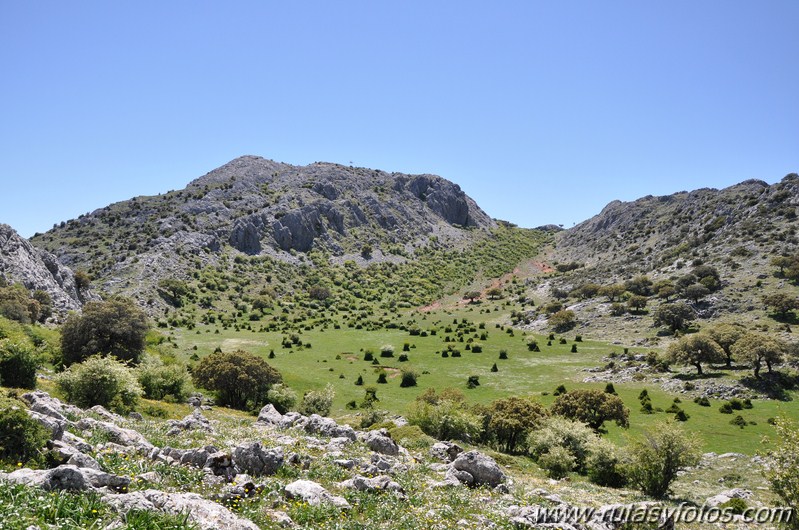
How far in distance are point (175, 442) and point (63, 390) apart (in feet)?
59.8

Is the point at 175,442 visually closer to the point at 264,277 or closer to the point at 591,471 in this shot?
the point at 591,471

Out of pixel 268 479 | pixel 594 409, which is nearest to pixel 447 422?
pixel 594 409

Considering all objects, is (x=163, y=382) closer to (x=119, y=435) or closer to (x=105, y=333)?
(x=105, y=333)

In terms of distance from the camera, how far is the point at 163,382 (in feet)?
152

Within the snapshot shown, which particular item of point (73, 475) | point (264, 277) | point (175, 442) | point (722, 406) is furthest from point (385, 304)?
point (73, 475)

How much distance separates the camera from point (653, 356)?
75.3 meters

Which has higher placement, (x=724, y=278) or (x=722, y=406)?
(x=724, y=278)

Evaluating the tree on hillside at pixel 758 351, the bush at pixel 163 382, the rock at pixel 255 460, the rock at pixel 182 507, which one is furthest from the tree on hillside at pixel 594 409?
the rock at pixel 182 507

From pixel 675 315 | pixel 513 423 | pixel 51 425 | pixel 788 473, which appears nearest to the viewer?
pixel 51 425

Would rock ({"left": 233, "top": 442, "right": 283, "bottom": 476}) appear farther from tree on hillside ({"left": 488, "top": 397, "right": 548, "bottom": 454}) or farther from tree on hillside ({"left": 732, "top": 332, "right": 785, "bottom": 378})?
tree on hillside ({"left": 732, "top": 332, "right": 785, "bottom": 378})

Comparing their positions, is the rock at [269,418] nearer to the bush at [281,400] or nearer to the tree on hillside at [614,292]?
the bush at [281,400]

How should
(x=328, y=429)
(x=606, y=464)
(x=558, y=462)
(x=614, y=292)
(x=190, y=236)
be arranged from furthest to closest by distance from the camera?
(x=190, y=236), (x=614, y=292), (x=558, y=462), (x=606, y=464), (x=328, y=429)

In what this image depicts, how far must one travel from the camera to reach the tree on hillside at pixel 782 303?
3324 inches

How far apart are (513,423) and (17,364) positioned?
1664 inches
